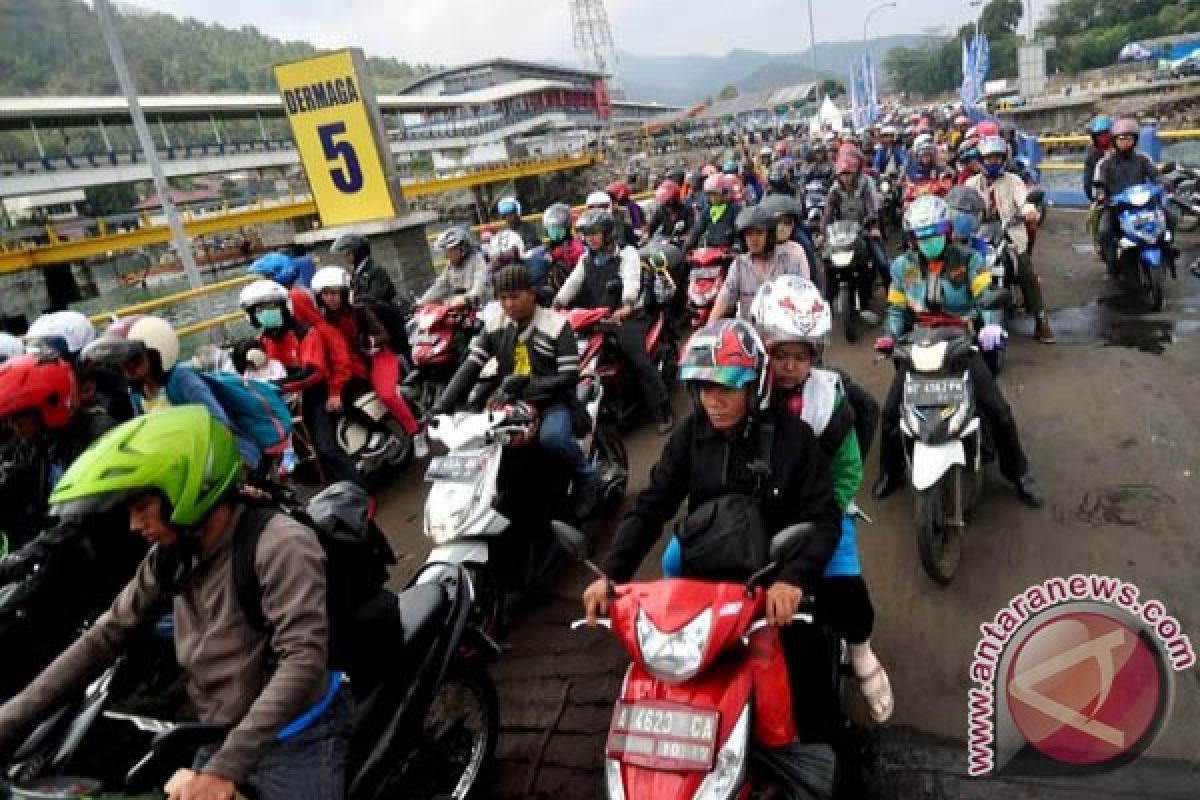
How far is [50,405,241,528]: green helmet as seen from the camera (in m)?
1.85

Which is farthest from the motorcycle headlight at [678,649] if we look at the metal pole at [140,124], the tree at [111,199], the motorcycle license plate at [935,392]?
the tree at [111,199]

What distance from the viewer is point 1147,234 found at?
7.02 meters

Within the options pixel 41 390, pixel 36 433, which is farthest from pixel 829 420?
pixel 36 433

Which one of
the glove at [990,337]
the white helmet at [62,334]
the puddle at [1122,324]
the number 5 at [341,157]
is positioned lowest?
the puddle at [1122,324]

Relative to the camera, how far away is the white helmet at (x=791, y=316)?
10.7 feet

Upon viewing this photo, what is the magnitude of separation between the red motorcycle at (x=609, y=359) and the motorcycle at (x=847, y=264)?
198 centimetres

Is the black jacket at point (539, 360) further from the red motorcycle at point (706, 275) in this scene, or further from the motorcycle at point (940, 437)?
the red motorcycle at point (706, 275)

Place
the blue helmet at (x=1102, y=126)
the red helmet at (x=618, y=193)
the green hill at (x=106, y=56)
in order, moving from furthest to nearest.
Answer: the green hill at (x=106, y=56) < the red helmet at (x=618, y=193) < the blue helmet at (x=1102, y=126)

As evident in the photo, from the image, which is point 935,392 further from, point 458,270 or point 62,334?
point 62,334

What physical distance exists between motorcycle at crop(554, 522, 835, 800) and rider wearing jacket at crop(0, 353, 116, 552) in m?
2.96

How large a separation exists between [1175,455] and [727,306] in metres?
2.92

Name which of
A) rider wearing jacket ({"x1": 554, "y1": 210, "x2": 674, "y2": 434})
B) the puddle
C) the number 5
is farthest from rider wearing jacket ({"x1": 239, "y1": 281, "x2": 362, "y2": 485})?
the puddle

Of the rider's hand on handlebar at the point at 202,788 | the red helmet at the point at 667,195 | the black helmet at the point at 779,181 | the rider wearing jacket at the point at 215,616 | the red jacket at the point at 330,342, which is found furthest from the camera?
the black helmet at the point at 779,181

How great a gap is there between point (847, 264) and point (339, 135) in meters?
6.17
